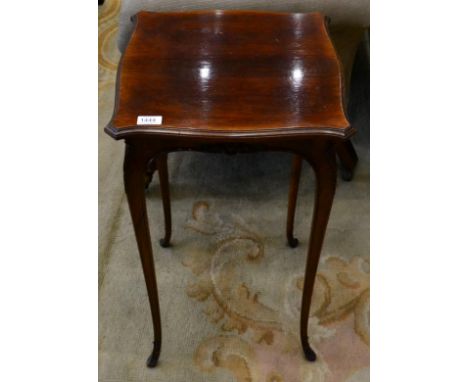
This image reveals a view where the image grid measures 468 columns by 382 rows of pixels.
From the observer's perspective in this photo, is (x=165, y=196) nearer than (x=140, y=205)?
No

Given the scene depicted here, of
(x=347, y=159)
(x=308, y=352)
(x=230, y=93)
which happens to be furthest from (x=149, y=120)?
(x=347, y=159)

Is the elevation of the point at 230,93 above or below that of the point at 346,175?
above

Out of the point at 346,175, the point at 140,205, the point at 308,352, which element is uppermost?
the point at 140,205

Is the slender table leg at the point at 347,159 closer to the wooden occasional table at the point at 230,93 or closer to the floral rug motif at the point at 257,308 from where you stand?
the floral rug motif at the point at 257,308

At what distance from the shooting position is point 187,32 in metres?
0.82

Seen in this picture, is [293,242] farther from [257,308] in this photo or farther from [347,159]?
[347,159]

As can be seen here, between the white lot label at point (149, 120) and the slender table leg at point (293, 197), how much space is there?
0.43 meters

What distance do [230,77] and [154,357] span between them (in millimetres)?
580

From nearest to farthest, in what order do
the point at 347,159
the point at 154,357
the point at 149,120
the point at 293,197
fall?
the point at 149,120 < the point at 154,357 < the point at 293,197 < the point at 347,159

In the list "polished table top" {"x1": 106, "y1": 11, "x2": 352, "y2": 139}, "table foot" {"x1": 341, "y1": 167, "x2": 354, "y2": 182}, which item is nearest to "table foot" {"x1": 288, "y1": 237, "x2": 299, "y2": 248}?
"table foot" {"x1": 341, "y1": 167, "x2": 354, "y2": 182}

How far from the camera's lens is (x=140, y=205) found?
77cm

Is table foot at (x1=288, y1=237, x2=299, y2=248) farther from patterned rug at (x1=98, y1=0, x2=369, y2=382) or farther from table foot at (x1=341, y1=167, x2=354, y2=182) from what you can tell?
table foot at (x1=341, y1=167, x2=354, y2=182)

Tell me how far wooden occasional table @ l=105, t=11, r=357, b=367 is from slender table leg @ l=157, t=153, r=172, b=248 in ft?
0.97

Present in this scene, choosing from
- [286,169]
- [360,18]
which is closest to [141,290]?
[286,169]
